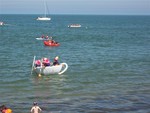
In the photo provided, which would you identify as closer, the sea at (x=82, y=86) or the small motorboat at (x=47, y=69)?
the sea at (x=82, y=86)

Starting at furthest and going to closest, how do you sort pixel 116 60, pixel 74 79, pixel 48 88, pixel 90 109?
pixel 116 60 → pixel 74 79 → pixel 48 88 → pixel 90 109

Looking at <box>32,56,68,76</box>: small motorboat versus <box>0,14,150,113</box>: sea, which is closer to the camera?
<box>0,14,150,113</box>: sea

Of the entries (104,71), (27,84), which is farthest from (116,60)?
(27,84)

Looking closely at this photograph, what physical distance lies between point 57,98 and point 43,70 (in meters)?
8.55

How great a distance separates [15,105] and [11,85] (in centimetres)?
689

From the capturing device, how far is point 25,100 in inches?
1049

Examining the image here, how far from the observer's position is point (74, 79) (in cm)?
3519

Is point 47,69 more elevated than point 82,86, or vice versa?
point 47,69

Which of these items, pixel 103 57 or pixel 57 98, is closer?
pixel 57 98

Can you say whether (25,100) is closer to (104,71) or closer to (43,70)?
(43,70)

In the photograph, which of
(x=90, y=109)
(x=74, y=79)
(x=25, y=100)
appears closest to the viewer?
(x=90, y=109)

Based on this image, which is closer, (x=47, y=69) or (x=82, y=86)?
(x=82, y=86)

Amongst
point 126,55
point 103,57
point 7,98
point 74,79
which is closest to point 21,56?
point 103,57

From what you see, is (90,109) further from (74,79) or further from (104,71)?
(104,71)
